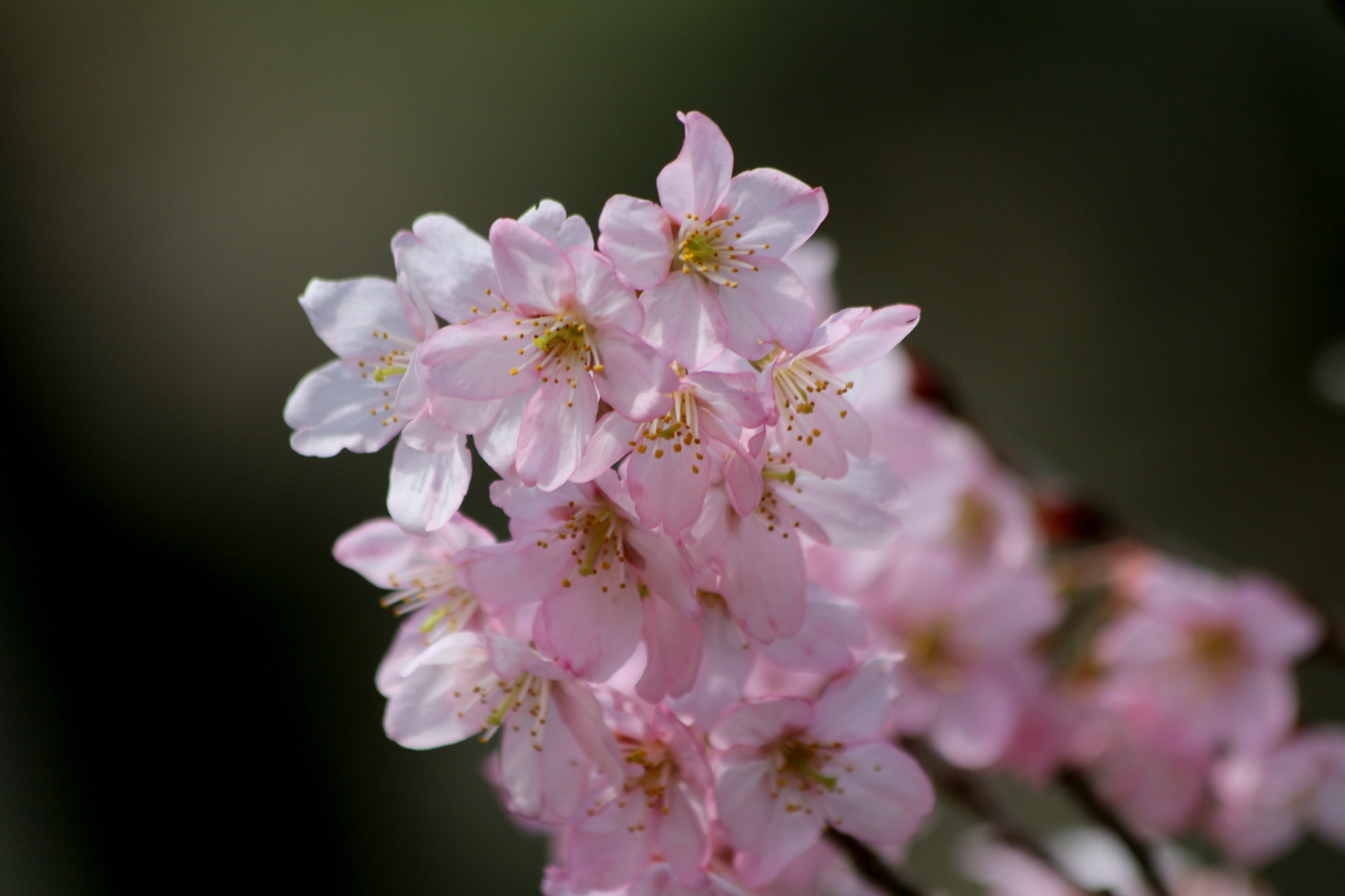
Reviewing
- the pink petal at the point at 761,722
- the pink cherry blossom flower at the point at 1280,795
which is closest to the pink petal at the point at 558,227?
the pink petal at the point at 761,722

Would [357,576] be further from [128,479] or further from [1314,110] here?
[1314,110]

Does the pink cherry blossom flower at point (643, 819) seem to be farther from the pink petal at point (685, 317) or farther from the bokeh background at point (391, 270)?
the bokeh background at point (391, 270)

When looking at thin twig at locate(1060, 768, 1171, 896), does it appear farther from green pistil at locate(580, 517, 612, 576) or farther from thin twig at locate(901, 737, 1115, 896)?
green pistil at locate(580, 517, 612, 576)

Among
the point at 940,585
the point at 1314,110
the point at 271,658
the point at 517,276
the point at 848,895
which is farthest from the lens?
the point at 271,658

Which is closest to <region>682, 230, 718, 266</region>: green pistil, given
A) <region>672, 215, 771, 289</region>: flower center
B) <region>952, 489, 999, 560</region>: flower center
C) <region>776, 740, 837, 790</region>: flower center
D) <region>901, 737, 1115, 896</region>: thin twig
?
<region>672, 215, 771, 289</region>: flower center

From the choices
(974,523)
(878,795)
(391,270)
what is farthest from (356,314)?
(391,270)

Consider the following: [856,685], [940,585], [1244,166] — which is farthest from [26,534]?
[1244,166]
